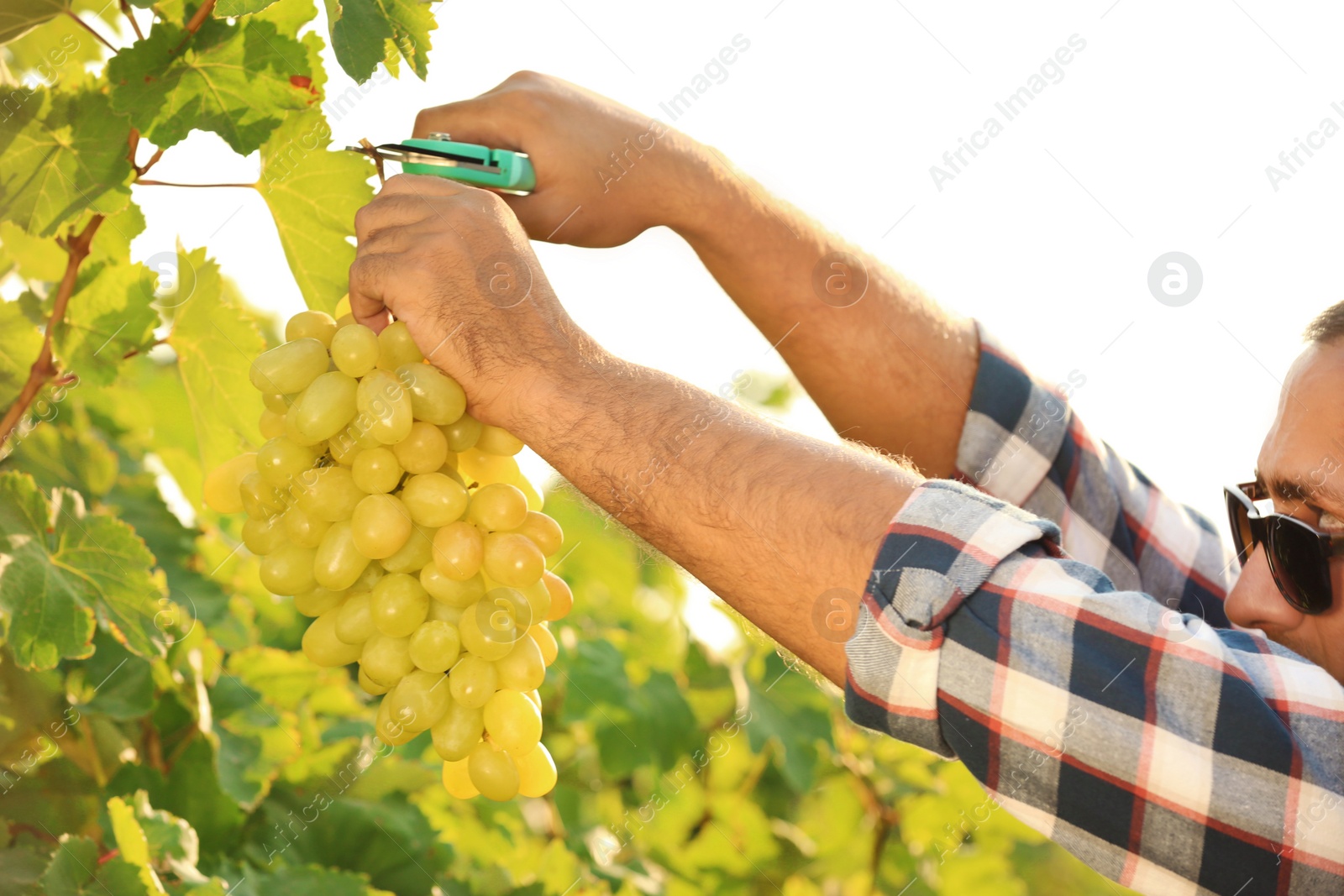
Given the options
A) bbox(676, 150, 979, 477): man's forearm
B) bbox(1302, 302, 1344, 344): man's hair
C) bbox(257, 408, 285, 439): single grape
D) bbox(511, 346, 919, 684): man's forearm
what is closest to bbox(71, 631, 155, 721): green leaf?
bbox(257, 408, 285, 439): single grape

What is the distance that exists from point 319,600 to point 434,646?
144 mm

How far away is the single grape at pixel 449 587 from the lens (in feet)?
3.00

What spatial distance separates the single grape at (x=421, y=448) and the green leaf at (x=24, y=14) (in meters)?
0.49

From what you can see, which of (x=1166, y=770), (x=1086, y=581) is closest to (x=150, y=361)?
(x=1086, y=581)

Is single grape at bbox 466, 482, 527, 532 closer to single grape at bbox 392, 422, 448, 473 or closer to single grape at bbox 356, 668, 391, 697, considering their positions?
single grape at bbox 392, 422, 448, 473

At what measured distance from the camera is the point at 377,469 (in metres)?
0.89

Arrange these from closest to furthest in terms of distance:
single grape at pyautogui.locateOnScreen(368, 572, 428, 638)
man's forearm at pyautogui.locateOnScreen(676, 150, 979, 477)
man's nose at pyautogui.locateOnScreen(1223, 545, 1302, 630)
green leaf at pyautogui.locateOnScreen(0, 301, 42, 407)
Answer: single grape at pyautogui.locateOnScreen(368, 572, 428, 638)
green leaf at pyautogui.locateOnScreen(0, 301, 42, 407)
man's nose at pyautogui.locateOnScreen(1223, 545, 1302, 630)
man's forearm at pyautogui.locateOnScreen(676, 150, 979, 477)

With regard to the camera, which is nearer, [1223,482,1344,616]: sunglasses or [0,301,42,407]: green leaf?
[0,301,42,407]: green leaf

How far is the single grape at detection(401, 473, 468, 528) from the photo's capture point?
89 cm

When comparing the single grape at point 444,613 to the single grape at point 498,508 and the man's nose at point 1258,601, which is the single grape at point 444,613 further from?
the man's nose at point 1258,601

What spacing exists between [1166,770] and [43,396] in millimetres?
1134

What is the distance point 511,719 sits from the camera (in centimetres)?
92

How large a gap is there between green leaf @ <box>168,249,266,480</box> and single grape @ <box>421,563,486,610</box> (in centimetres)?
33

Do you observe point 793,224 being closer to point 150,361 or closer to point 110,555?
point 110,555
